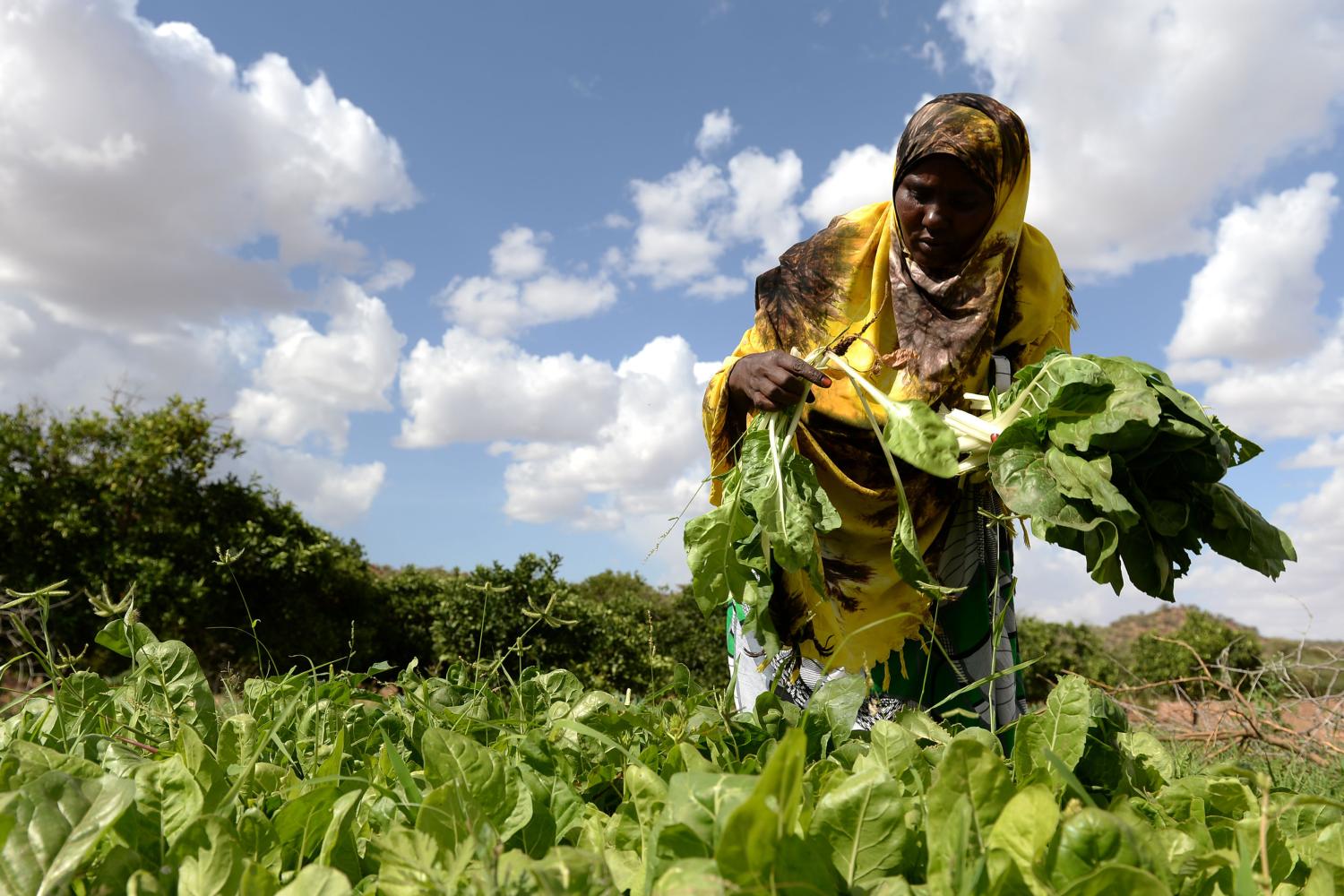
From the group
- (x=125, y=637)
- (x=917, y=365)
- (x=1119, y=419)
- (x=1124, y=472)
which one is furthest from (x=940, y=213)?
(x=125, y=637)

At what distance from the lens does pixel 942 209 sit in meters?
2.69

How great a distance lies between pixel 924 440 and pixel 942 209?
1.39m

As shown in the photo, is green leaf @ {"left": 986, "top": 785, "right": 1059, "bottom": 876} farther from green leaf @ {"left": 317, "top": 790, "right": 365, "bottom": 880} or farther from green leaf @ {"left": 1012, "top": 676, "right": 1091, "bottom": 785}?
green leaf @ {"left": 317, "top": 790, "right": 365, "bottom": 880}

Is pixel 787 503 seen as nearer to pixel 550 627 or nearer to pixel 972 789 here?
pixel 972 789

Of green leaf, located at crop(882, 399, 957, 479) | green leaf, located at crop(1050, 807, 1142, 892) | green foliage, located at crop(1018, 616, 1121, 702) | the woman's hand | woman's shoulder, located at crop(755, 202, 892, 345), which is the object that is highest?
green foliage, located at crop(1018, 616, 1121, 702)

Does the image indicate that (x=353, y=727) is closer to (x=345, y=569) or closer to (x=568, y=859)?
(x=568, y=859)

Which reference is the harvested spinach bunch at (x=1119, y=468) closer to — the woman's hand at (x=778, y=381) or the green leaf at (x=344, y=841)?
the woman's hand at (x=778, y=381)

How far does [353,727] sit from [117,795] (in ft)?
1.88

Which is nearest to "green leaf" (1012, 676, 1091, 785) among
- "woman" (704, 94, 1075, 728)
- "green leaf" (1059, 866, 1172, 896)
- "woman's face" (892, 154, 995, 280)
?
"green leaf" (1059, 866, 1172, 896)

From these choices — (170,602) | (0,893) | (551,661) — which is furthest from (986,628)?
(170,602)

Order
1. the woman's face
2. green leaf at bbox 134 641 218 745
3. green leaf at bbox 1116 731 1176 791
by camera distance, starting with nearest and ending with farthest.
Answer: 1. green leaf at bbox 1116 731 1176 791
2. green leaf at bbox 134 641 218 745
3. the woman's face

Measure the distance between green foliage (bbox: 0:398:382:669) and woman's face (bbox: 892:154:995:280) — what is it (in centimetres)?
777

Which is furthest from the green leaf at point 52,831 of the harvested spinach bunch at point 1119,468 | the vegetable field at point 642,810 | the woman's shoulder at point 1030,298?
the woman's shoulder at point 1030,298

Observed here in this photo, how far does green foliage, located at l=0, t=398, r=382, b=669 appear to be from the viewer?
8.62 m
